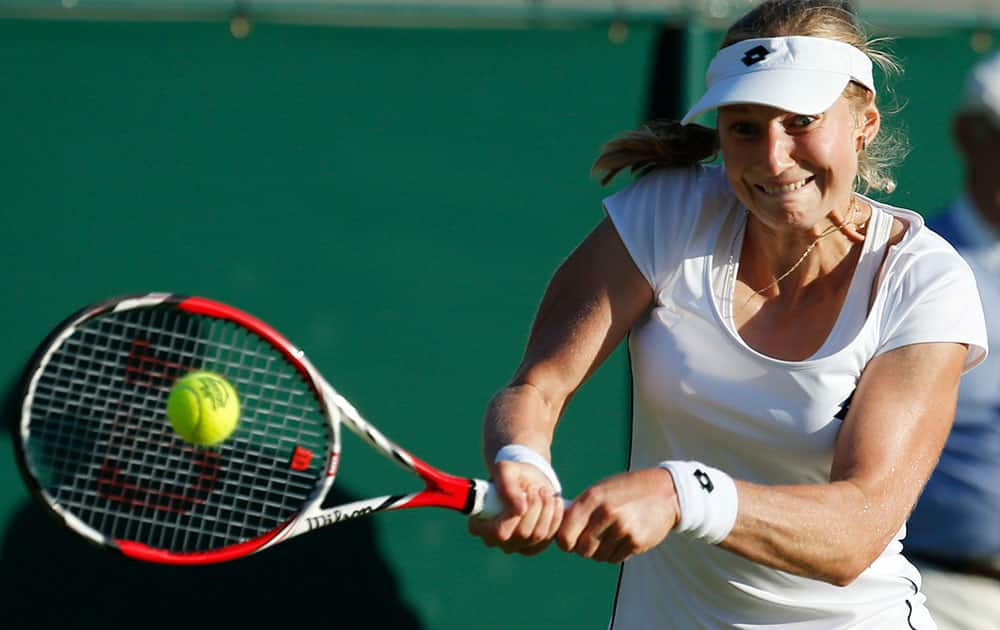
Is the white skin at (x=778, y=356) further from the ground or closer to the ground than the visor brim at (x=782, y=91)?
closer to the ground

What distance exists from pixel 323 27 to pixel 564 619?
1666 mm

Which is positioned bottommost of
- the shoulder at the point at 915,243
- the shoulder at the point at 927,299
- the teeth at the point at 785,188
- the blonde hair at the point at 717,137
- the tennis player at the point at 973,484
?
the tennis player at the point at 973,484

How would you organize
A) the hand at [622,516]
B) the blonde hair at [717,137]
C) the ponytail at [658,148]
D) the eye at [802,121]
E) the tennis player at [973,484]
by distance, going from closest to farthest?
the hand at [622,516] < the eye at [802,121] < the blonde hair at [717,137] < the ponytail at [658,148] < the tennis player at [973,484]

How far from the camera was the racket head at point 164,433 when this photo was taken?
2.29 meters

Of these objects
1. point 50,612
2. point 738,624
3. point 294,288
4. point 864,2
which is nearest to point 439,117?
point 294,288

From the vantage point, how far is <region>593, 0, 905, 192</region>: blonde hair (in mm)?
2342

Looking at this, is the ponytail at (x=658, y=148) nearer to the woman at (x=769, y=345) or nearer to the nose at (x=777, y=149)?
the woman at (x=769, y=345)

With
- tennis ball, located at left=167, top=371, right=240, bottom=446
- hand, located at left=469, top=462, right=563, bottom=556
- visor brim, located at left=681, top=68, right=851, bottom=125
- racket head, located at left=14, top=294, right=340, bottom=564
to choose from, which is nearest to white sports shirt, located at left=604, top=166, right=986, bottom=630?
visor brim, located at left=681, top=68, right=851, bottom=125

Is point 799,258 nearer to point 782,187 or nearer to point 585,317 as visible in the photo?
point 782,187

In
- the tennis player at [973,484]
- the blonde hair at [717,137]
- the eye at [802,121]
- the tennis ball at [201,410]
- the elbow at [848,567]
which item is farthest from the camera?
the tennis player at [973,484]

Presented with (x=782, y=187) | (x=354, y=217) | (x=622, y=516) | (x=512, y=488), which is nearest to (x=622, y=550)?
(x=622, y=516)

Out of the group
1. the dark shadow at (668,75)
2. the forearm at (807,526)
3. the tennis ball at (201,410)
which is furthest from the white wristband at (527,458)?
the dark shadow at (668,75)

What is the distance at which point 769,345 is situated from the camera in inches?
91.8

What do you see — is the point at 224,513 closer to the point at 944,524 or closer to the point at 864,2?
the point at 944,524
